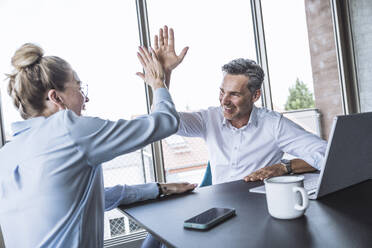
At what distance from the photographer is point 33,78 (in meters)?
1.01

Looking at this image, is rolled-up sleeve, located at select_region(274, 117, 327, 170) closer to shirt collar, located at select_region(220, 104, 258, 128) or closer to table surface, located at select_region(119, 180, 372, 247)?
shirt collar, located at select_region(220, 104, 258, 128)

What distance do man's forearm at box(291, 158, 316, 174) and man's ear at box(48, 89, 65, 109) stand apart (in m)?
1.05

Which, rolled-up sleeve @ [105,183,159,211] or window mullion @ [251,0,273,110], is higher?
→ window mullion @ [251,0,273,110]

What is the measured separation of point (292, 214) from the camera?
2.79 feet

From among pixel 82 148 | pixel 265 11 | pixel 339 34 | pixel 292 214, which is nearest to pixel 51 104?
pixel 82 148

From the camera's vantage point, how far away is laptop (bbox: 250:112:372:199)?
0.99 m

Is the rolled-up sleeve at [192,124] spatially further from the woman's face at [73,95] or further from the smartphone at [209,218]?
the smartphone at [209,218]

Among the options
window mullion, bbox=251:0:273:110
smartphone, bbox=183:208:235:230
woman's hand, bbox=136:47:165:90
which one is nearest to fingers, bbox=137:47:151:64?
woman's hand, bbox=136:47:165:90

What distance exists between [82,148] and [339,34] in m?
3.88

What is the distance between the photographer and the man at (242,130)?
184 centimetres

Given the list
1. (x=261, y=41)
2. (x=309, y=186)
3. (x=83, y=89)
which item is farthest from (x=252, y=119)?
(x=261, y=41)

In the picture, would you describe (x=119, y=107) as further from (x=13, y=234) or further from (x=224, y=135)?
(x=13, y=234)

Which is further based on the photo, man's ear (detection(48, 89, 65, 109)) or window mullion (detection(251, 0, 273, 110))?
window mullion (detection(251, 0, 273, 110))

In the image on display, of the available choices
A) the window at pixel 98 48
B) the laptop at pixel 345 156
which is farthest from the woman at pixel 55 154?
the window at pixel 98 48
